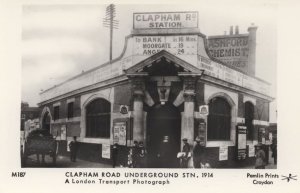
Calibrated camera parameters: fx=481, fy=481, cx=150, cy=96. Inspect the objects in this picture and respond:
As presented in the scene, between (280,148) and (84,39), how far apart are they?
3646mm

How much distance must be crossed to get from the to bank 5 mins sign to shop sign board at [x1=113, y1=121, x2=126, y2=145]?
164 centimetres

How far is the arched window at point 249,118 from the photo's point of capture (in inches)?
323

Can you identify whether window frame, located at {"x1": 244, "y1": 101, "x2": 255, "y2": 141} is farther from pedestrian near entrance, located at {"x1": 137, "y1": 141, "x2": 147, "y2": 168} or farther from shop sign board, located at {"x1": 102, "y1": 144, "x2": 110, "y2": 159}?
shop sign board, located at {"x1": 102, "y1": 144, "x2": 110, "y2": 159}

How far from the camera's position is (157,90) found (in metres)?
8.01

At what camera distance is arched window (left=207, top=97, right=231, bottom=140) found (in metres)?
8.08

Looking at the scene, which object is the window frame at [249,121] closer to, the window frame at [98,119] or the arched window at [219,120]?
the arched window at [219,120]

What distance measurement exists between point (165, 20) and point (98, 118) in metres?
2.06

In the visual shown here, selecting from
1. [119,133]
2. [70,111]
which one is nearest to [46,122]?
[70,111]

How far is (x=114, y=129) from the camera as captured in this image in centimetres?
808

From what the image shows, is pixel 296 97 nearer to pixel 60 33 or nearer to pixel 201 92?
pixel 201 92

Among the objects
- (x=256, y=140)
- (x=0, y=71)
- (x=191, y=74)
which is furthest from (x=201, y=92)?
(x=0, y=71)

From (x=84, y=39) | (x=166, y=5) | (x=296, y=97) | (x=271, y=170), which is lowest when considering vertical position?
(x=271, y=170)

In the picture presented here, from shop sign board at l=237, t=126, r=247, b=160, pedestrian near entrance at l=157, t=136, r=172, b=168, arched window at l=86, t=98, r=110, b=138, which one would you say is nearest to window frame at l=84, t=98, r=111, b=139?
arched window at l=86, t=98, r=110, b=138

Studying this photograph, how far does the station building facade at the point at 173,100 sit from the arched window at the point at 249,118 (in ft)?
0.06
